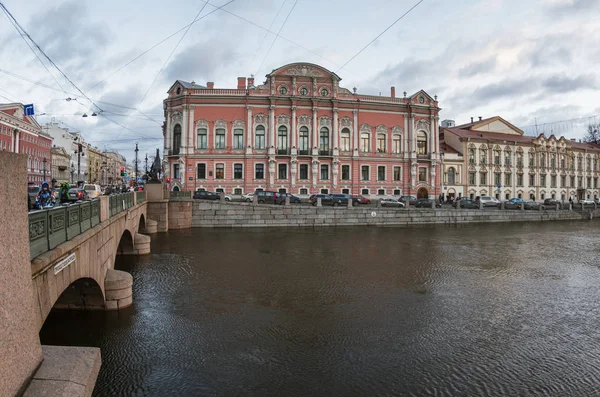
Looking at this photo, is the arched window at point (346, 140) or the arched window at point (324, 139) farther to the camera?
the arched window at point (346, 140)

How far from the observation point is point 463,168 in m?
50.9

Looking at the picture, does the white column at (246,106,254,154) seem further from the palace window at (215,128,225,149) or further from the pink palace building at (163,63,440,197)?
the palace window at (215,128,225,149)

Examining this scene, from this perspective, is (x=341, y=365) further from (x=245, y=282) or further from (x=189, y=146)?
(x=189, y=146)

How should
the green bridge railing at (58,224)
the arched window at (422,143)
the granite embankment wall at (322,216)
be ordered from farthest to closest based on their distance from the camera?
the arched window at (422,143) < the granite embankment wall at (322,216) < the green bridge railing at (58,224)

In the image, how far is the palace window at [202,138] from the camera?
4278 cm

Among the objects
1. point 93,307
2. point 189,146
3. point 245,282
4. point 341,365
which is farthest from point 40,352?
point 189,146

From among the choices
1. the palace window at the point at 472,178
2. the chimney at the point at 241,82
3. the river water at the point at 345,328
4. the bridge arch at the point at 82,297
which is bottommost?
the river water at the point at 345,328

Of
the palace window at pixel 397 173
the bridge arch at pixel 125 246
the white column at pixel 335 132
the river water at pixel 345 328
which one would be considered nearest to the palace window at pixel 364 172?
the palace window at pixel 397 173

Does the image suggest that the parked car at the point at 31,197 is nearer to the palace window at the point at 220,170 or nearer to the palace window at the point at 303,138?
the palace window at the point at 220,170

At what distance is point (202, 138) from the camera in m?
42.9

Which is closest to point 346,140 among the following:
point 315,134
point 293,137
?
point 315,134

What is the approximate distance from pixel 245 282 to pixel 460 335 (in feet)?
23.5

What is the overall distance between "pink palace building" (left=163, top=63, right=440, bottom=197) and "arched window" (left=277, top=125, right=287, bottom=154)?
0.35 feet

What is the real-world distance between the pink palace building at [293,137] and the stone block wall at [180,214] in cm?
1269
